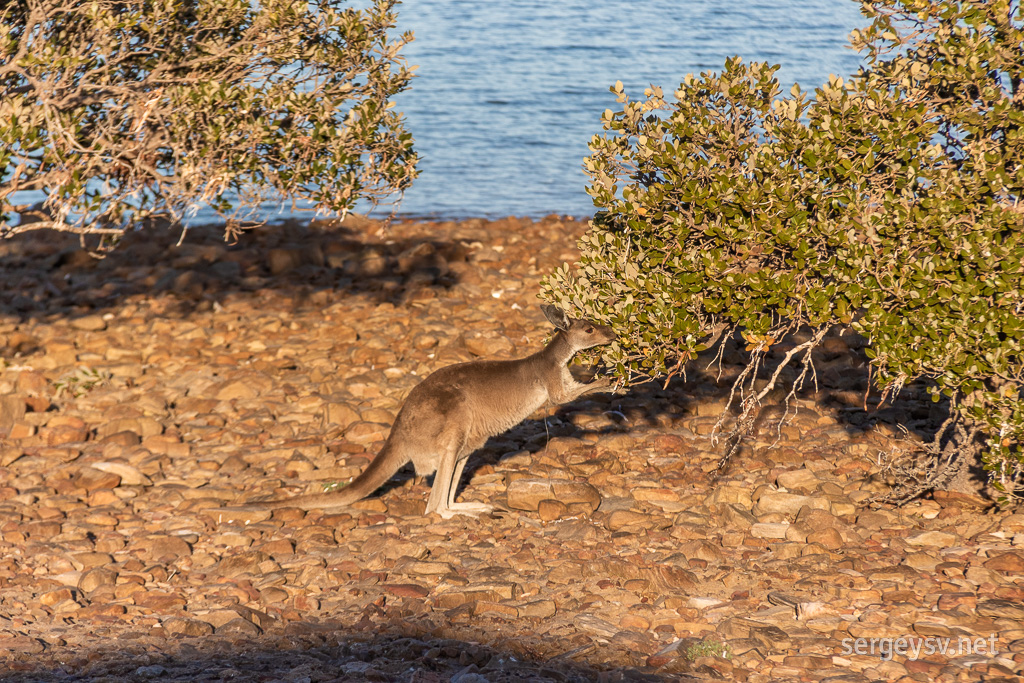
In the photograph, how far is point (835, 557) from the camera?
5.79m

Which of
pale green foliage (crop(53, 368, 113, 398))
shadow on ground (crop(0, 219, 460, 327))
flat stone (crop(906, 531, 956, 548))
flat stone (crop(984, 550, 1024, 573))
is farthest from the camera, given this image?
shadow on ground (crop(0, 219, 460, 327))

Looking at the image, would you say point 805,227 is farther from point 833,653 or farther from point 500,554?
point 500,554

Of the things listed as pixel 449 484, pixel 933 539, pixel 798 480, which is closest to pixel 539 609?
pixel 449 484

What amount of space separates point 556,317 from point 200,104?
348 centimetres

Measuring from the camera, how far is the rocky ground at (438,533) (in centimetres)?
486

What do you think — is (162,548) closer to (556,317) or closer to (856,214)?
(556,317)

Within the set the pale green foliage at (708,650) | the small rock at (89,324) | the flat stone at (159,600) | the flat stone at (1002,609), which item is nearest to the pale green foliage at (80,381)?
the small rock at (89,324)

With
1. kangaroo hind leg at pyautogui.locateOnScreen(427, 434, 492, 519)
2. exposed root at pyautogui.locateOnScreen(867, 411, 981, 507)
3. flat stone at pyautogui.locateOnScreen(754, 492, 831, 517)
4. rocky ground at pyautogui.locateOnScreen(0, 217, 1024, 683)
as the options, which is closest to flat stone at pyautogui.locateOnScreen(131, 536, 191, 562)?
rocky ground at pyautogui.locateOnScreen(0, 217, 1024, 683)

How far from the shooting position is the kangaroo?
6.47 m

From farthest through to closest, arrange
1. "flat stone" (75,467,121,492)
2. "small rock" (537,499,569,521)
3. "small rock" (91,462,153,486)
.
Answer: "small rock" (91,462,153,486), "flat stone" (75,467,121,492), "small rock" (537,499,569,521)

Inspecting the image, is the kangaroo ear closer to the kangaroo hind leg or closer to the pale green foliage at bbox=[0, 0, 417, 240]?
the kangaroo hind leg

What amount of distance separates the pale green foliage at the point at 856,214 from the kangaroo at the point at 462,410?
522 millimetres

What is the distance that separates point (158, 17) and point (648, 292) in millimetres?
4587

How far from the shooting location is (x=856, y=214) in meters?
5.52
